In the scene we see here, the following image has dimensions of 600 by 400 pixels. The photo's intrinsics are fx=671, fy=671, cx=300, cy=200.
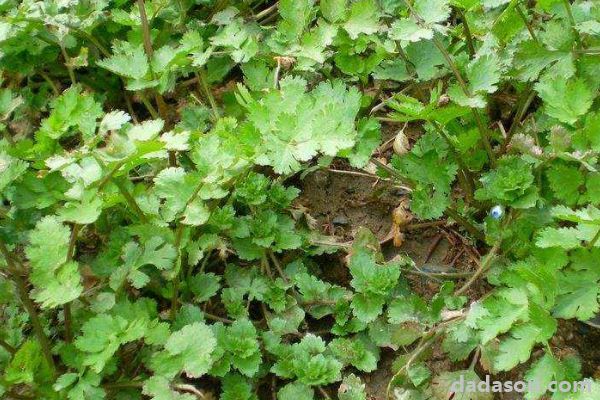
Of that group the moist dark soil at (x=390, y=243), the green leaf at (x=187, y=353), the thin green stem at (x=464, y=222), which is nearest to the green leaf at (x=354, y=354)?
the moist dark soil at (x=390, y=243)

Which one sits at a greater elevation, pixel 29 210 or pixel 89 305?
pixel 29 210

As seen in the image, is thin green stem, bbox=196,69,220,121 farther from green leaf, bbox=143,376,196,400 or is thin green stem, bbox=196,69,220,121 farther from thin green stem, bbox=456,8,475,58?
green leaf, bbox=143,376,196,400

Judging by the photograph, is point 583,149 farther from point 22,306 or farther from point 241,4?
point 22,306

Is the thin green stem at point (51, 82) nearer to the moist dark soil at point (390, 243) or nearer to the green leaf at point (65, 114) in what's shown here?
the green leaf at point (65, 114)

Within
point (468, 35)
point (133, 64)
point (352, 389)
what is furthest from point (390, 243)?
point (133, 64)

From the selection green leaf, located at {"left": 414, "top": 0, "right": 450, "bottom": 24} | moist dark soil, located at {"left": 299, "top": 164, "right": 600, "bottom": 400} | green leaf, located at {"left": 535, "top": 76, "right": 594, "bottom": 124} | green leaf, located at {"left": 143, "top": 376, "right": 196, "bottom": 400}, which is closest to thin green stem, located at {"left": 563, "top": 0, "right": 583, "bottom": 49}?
green leaf, located at {"left": 535, "top": 76, "right": 594, "bottom": 124}

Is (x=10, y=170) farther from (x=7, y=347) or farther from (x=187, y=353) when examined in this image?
(x=187, y=353)

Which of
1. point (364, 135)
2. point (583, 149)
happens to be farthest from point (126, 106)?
point (583, 149)

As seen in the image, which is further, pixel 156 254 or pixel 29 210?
pixel 29 210
